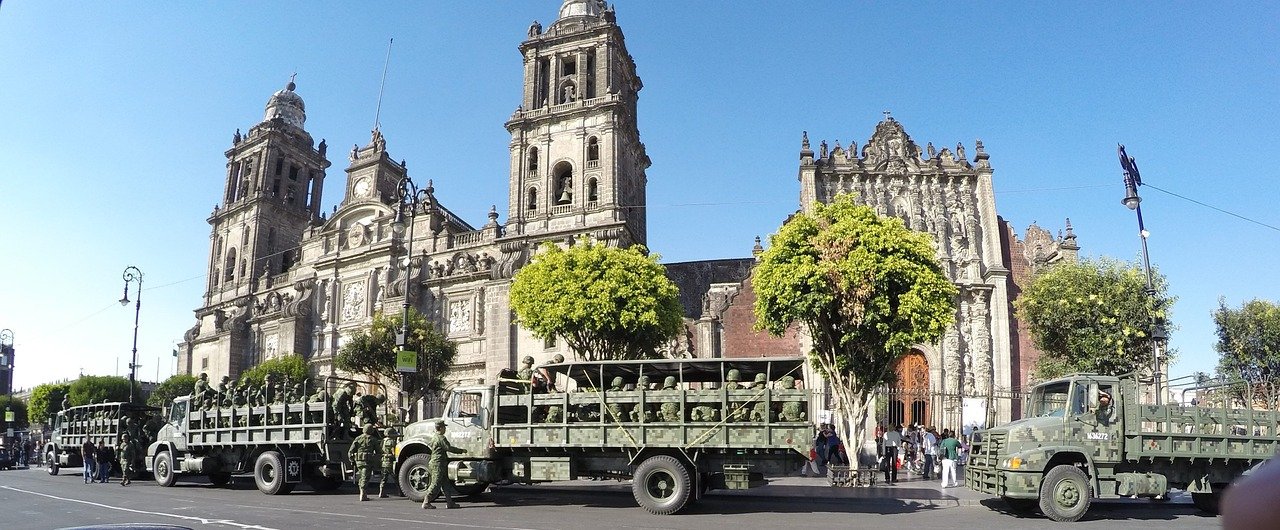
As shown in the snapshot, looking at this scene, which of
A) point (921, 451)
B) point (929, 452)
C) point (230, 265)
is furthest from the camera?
point (230, 265)

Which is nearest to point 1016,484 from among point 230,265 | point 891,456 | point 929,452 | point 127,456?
point 891,456

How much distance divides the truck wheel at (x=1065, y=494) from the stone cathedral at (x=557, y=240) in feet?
43.8

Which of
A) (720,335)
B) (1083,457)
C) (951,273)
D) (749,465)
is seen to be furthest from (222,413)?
(951,273)

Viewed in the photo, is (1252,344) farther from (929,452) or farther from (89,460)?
(89,460)

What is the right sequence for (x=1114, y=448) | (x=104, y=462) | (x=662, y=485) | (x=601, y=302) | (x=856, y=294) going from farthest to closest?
(x=601, y=302) → (x=104, y=462) → (x=856, y=294) → (x=662, y=485) → (x=1114, y=448)

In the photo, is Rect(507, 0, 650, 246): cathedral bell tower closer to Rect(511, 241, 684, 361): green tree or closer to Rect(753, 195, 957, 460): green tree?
Rect(511, 241, 684, 361): green tree

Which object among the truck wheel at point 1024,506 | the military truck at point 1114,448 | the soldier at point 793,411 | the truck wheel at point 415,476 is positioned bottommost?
the truck wheel at point 1024,506

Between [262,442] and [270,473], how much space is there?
802mm

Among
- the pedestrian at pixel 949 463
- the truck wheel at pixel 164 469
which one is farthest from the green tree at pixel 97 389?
the pedestrian at pixel 949 463

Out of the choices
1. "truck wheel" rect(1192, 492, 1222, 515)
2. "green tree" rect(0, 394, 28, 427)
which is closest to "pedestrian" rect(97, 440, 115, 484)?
"truck wheel" rect(1192, 492, 1222, 515)

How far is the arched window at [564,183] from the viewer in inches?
1807

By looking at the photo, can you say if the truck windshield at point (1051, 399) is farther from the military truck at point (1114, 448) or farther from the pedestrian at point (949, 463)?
the pedestrian at point (949, 463)

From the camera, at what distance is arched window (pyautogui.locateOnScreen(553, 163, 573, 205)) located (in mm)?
45906

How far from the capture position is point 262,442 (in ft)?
66.2
